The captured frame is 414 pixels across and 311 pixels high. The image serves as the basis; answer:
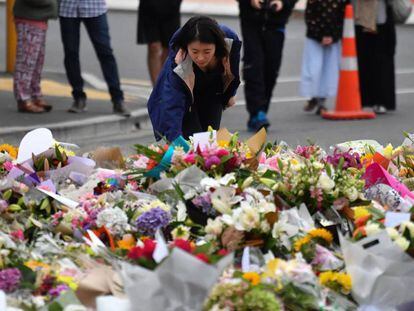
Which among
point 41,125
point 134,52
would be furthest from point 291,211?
point 134,52

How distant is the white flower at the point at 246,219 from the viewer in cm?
443

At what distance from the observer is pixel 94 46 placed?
11711 millimetres

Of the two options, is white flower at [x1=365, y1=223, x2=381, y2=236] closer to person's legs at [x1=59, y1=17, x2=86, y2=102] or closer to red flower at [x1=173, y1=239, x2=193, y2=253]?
red flower at [x1=173, y1=239, x2=193, y2=253]

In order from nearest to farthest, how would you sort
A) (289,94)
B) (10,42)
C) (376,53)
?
1. (376,53)
2. (10,42)
3. (289,94)

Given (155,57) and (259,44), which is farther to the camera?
(155,57)

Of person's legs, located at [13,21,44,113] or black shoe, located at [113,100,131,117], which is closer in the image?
person's legs, located at [13,21,44,113]

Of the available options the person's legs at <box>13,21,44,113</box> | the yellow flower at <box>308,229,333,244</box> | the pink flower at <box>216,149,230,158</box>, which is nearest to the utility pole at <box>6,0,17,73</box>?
the person's legs at <box>13,21,44,113</box>

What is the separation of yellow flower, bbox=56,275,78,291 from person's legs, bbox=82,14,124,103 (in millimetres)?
7446

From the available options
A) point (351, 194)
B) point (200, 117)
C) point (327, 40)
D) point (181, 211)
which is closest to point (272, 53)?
point (327, 40)

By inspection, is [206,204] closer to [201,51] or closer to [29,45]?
[201,51]

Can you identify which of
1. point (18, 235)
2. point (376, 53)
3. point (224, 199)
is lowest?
point (376, 53)

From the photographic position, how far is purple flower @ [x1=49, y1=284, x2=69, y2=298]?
415 cm

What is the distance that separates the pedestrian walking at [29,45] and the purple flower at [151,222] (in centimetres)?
696

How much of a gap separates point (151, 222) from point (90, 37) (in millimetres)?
7303
